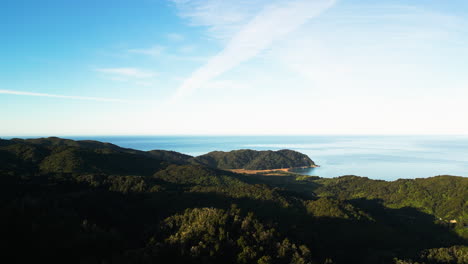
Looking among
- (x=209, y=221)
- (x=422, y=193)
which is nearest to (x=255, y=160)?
(x=422, y=193)

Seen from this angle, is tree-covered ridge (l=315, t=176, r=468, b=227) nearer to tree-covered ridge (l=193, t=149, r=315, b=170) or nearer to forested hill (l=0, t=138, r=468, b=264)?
forested hill (l=0, t=138, r=468, b=264)

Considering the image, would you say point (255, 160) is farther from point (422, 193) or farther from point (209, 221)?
point (209, 221)

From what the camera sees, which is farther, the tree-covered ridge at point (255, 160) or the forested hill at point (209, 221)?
the tree-covered ridge at point (255, 160)

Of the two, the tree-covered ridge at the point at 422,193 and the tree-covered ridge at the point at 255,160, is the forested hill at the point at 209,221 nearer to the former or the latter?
the tree-covered ridge at the point at 422,193

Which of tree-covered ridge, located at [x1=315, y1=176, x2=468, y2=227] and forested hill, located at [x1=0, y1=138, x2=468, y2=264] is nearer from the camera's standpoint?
forested hill, located at [x1=0, y1=138, x2=468, y2=264]

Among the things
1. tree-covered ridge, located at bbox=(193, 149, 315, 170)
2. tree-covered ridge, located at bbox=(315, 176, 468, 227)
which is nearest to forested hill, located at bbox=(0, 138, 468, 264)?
tree-covered ridge, located at bbox=(315, 176, 468, 227)

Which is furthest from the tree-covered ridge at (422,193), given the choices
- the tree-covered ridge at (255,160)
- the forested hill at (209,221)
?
the tree-covered ridge at (255,160)
